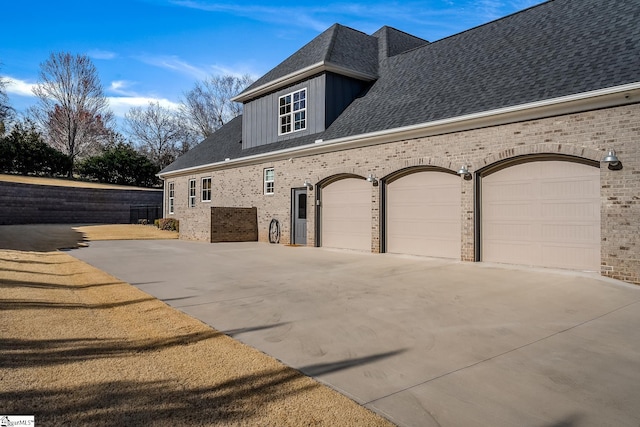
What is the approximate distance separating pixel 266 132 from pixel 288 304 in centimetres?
1399

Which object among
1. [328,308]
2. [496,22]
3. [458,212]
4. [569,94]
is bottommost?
[328,308]

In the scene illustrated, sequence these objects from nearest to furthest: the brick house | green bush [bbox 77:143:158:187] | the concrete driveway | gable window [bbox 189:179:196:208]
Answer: the concrete driveway → the brick house → gable window [bbox 189:179:196:208] → green bush [bbox 77:143:158:187]

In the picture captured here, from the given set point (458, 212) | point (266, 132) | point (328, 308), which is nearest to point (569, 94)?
point (458, 212)

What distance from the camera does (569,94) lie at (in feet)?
28.6

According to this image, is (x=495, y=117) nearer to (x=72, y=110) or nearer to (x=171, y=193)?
(x=171, y=193)

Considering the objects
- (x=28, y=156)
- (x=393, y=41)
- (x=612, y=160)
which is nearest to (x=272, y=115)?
(x=393, y=41)

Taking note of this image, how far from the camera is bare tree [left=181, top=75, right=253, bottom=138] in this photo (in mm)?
45906

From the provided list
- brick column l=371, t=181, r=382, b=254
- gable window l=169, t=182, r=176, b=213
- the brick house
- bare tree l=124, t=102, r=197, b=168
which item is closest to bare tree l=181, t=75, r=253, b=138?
bare tree l=124, t=102, r=197, b=168

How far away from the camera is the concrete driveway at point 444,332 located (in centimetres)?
307

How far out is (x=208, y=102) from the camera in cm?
4634

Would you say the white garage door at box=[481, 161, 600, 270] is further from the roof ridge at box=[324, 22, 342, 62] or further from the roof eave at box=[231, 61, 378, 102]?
the roof ridge at box=[324, 22, 342, 62]

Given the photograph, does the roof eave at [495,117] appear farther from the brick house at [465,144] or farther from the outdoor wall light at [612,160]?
the outdoor wall light at [612,160]

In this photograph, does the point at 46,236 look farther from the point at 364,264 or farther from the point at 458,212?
the point at 458,212

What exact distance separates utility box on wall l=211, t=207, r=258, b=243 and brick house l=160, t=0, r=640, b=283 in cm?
19
